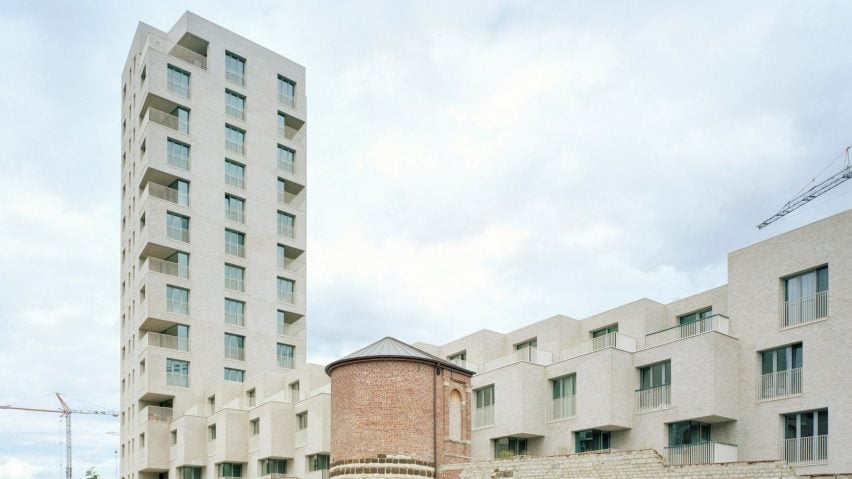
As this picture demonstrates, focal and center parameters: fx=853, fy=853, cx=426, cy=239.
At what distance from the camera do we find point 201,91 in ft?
241

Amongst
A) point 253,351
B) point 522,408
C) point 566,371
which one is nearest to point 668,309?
point 566,371

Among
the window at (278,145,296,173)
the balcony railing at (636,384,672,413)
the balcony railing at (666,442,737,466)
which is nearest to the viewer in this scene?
the balcony railing at (666,442,737,466)

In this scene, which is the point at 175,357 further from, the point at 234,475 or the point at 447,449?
the point at 447,449

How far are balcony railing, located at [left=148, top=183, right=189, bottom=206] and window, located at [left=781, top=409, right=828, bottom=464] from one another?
50.8 meters

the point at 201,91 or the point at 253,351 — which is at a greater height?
the point at 201,91

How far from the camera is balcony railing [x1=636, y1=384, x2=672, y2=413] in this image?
126ft

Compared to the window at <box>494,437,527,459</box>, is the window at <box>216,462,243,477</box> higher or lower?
lower

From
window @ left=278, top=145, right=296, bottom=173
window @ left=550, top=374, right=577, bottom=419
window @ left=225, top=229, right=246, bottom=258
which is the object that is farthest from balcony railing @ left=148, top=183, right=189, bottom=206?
window @ left=550, top=374, right=577, bottom=419

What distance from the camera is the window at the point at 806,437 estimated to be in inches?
1288

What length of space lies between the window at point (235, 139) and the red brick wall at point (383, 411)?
4330 centimetres

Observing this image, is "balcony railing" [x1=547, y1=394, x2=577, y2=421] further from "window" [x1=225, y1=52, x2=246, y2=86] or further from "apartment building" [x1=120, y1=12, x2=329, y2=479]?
"window" [x1=225, y1=52, x2=246, y2=86]

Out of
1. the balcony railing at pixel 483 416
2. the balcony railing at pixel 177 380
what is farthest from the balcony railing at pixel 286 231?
the balcony railing at pixel 483 416

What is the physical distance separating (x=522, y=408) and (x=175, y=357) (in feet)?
112

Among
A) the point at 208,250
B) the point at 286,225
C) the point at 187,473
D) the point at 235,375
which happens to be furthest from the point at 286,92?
the point at 187,473
